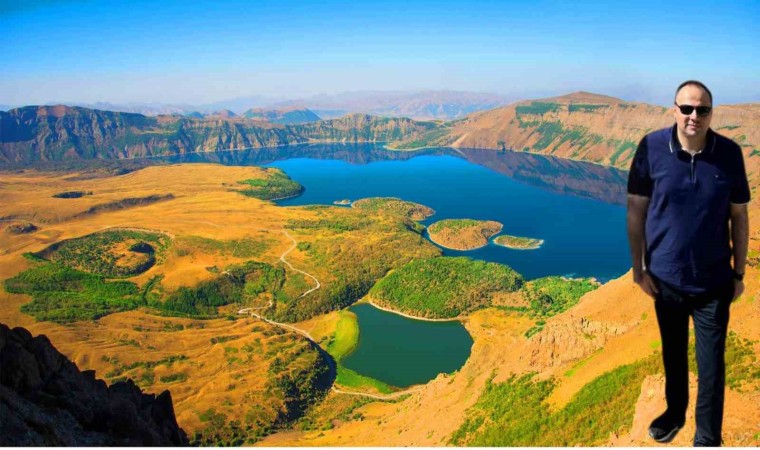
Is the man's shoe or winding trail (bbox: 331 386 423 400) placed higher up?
the man's shoe

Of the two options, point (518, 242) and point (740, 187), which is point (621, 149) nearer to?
point (518, 242)

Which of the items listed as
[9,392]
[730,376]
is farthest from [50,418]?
[730,376]

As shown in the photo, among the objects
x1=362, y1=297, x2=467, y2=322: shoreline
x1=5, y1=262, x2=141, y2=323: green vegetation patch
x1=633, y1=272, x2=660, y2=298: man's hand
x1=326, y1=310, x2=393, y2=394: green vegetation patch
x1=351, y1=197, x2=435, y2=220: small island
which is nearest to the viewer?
x1=633, y1=272, x2=660, y2=298: man's hand

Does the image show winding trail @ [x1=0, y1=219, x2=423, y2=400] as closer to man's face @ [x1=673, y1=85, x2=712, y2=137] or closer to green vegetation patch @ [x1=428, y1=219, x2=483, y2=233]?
green vegetation patch @ [x1=428, y1=219, x2=483, y2=233]

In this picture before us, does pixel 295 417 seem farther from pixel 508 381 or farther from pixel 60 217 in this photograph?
pixel 60 217

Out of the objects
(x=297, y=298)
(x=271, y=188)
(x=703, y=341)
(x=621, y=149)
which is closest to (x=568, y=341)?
(x=703, y=341)

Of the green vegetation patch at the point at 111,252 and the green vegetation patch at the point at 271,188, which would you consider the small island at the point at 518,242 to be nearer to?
the green vegetation patch at the point at 111,252

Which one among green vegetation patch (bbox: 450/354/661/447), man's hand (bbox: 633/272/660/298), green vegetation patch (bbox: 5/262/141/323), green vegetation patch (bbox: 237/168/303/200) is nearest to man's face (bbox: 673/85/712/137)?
man's hand (bbox: 633/272/660/298)

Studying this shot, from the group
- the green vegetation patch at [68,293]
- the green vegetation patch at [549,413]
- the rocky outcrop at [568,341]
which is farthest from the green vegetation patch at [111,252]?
the rocky outcrop at [568,341]
